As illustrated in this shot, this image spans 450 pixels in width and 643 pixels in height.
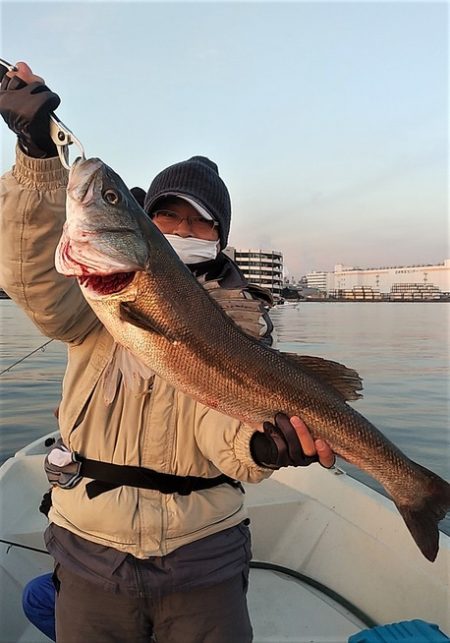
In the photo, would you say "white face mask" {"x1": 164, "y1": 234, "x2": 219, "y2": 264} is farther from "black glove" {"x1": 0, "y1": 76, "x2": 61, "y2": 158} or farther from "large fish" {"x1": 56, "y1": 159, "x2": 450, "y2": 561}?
"black glove" {"x1": 0, "y1": 76, "x2": 61, "y2": 158}

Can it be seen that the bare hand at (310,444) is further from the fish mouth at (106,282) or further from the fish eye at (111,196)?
the fish eye at (111,196)

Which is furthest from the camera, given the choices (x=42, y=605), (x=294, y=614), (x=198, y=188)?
(x=294, y=614)

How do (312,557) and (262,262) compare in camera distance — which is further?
(262,262)

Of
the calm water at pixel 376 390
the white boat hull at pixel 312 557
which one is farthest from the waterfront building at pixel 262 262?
the white boat hull at pixel 312 557

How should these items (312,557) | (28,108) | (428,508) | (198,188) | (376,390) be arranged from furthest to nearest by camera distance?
(376,390) → (312,557) → (198,188) → (428,508) → (28,108)

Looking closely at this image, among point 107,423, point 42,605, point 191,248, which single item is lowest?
point 42,605

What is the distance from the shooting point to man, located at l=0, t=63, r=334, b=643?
8.20ft

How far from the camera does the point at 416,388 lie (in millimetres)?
17453

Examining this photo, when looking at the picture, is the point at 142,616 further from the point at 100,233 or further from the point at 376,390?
the point at 376,390

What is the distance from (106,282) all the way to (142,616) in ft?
5.34

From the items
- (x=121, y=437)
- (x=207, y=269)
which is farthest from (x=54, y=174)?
(x=121, y=437)

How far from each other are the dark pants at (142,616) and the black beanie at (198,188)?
78.5 inches

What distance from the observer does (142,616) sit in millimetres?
2543

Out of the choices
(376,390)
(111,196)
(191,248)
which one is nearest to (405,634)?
(191,248)
